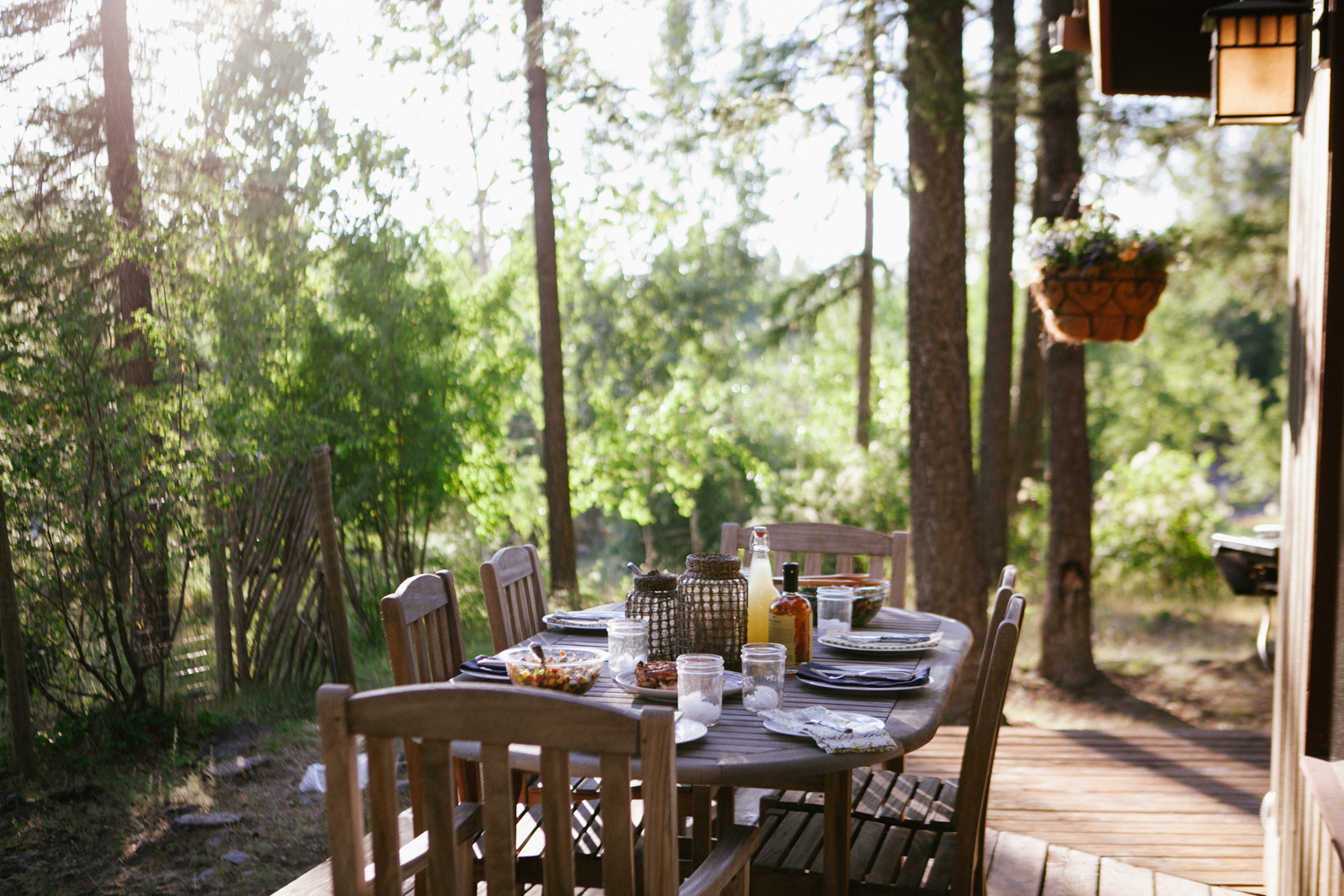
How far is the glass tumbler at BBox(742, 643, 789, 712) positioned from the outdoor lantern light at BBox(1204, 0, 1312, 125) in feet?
5.48

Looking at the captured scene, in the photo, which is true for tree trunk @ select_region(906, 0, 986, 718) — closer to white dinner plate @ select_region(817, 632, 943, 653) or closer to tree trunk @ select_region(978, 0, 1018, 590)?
tree trunk @ select_region(978, 0, 1018, 590)

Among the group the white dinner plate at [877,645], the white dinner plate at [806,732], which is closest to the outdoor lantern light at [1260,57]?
the white dinner plate at [877,645]

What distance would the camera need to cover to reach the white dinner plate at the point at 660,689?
185cm

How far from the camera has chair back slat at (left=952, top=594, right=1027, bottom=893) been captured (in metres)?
1.68

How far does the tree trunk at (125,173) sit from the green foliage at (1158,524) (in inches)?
283

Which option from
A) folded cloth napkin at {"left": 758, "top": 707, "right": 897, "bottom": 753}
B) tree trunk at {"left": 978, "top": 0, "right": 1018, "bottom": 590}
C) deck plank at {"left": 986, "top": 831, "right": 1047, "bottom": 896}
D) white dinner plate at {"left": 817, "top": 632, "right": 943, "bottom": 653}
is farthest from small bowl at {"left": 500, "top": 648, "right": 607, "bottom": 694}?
tree trunk at {"left": 978, "top": 0, "right": 1018, "bottom": 590}

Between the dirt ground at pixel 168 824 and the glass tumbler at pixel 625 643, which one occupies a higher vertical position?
the glass tumbler at pixel 625 643

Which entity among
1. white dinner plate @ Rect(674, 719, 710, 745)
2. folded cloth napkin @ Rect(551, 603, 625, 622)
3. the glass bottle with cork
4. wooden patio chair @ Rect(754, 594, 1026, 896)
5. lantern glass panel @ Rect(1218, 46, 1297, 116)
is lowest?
wooden patio chair @ Rect(754, 594, 1026, 896)

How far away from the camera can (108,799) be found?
324 cm

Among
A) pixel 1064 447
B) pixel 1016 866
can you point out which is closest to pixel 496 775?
pixel 1016 866

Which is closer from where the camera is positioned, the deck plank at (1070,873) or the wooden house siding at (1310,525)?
the wooden house siding at (1310,525)

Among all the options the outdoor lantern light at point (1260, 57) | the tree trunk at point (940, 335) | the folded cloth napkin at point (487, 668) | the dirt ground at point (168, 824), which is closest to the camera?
the folded cloth napkin at point (487, 668)

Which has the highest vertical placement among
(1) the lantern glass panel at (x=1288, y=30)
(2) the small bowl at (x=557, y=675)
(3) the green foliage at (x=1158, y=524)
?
(1) the lantern glass panel at (x=1288, y=30)

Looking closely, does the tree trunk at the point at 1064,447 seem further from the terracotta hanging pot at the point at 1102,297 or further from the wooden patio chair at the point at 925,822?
the wooden patio chair at the point at 925,822
